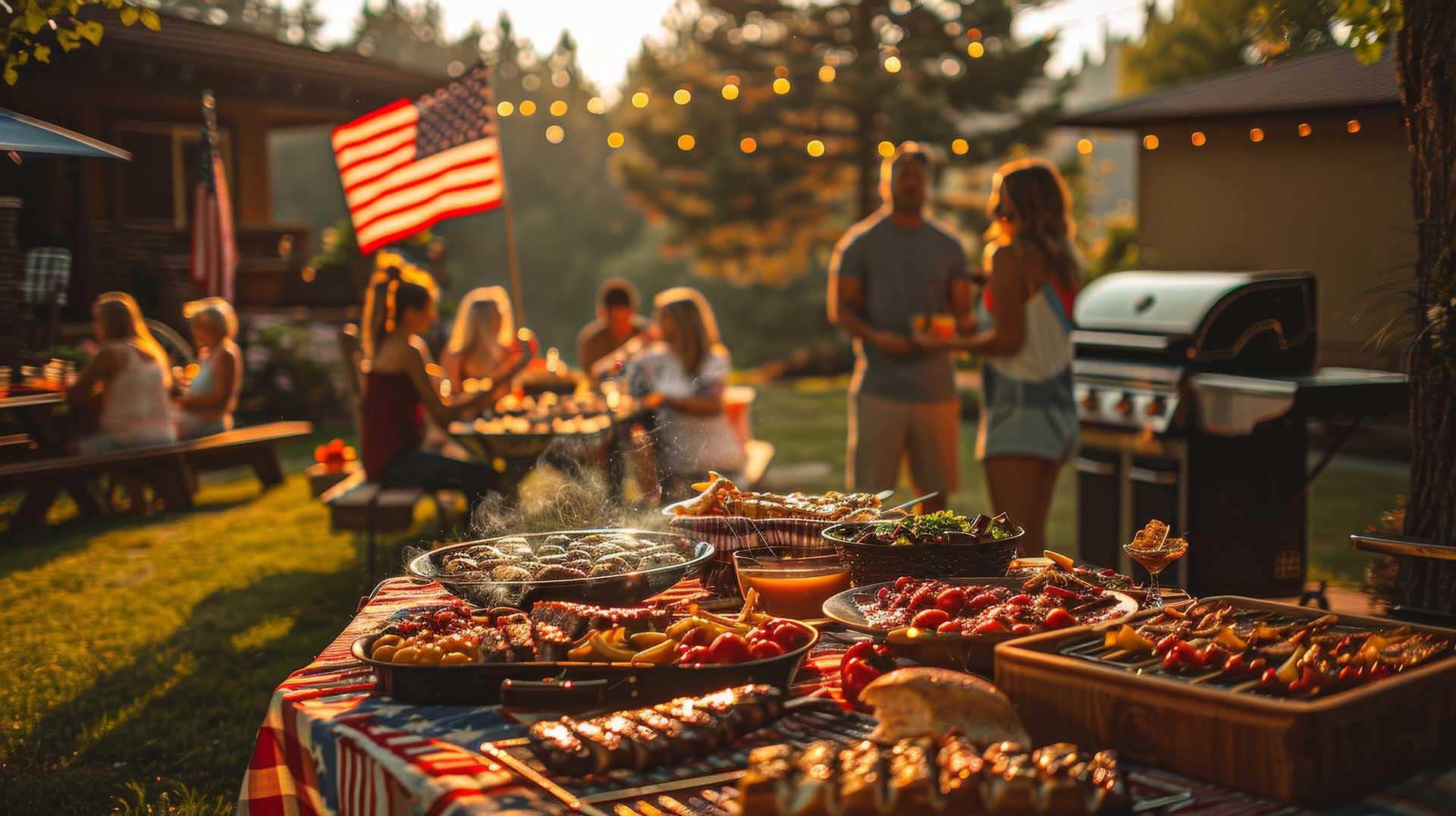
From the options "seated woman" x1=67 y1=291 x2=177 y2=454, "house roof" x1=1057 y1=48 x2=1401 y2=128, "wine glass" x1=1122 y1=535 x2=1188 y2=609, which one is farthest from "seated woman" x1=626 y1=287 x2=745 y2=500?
"house roof" x1=1057 y1=48 x2=1401 y2=128

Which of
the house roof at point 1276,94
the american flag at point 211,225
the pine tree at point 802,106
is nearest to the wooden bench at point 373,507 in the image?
the american flag at point 211,225

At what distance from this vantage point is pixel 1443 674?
6.10 ft

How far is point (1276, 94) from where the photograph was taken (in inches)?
525

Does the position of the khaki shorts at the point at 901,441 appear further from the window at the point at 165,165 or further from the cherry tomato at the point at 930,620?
the window at the point at 165,165

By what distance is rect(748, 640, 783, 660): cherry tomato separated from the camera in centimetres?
220

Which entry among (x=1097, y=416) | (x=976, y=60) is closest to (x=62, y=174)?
(x=1097, y=416)

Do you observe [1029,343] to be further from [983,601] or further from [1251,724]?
[1251,724]

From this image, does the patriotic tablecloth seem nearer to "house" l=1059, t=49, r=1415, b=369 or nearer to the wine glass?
Answer: the wine glass

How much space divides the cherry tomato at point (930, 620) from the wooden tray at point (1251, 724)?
34 cm

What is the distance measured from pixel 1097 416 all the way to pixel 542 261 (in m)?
44.8

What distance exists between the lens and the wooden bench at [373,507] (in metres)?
7.20

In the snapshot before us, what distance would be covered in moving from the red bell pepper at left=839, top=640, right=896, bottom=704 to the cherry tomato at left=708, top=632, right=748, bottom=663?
17cm

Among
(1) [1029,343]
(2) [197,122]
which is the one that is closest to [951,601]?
(1) [1029,343]

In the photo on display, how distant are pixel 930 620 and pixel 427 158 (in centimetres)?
759
